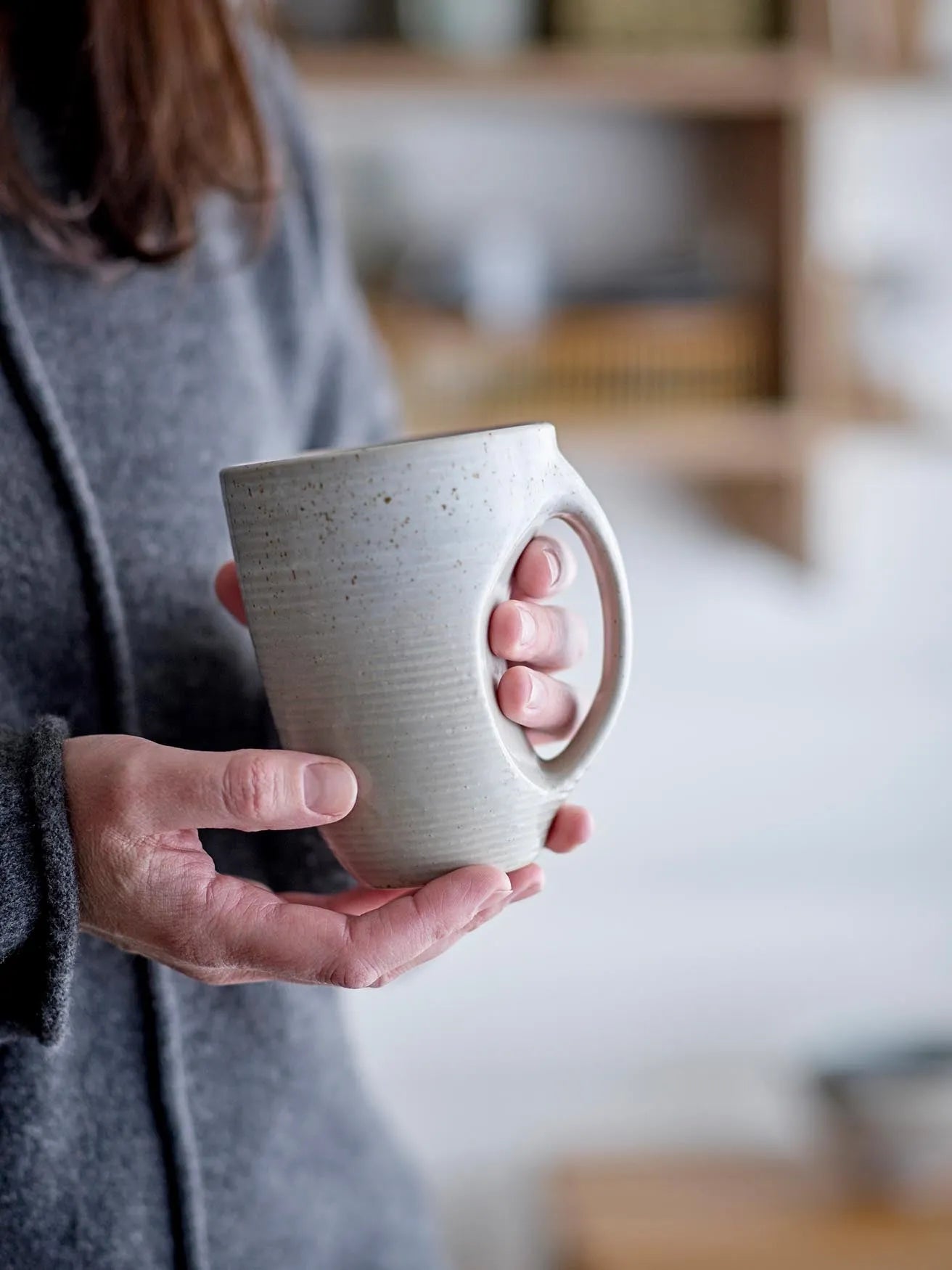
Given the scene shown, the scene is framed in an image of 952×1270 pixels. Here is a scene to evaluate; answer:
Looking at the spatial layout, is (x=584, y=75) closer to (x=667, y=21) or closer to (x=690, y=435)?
(x=667, y=21)

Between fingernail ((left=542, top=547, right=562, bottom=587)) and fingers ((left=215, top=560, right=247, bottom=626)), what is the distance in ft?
0.44

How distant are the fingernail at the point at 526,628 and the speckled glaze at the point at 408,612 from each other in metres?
0.01

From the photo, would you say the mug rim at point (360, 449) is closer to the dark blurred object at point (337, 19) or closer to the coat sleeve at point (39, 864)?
the coat sleeve at point (39, 864)

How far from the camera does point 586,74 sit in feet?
4.20

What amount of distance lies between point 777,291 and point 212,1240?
1.13m

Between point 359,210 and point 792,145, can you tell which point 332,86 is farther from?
point 792,145

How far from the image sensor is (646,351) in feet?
4.47

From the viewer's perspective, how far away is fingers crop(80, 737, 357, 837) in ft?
1.30

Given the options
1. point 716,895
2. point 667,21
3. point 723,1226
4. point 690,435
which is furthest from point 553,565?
point 716,895

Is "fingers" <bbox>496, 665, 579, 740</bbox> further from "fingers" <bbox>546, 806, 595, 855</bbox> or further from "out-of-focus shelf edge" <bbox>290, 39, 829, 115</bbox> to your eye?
"out-of-focus shelf edge" <bbox>290, 39, 829, 115</bbox>

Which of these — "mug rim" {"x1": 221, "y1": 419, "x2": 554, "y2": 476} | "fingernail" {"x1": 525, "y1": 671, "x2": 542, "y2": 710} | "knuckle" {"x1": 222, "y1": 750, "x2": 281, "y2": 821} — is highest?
"mug rim" {"x1": 221, "y1": 419, "x2": 554, "y2": 476}

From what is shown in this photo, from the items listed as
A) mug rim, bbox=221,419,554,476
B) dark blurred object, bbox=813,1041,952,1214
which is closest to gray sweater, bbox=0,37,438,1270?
mug rim, bbox=221,419,554,476

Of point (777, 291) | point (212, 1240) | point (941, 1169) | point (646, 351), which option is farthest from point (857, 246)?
point (212, 1240)

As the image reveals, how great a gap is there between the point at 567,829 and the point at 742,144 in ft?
3.97
